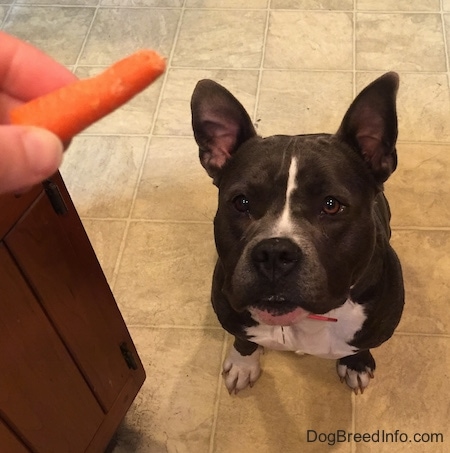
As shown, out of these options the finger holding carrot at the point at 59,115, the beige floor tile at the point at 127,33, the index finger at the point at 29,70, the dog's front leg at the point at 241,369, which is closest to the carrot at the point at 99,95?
the finger holding carrot at the point at 59,115

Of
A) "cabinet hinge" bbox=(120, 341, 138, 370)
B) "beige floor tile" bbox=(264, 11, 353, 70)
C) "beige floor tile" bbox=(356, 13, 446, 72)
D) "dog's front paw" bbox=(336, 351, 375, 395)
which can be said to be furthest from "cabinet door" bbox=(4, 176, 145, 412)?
"beige floor tile" bbox=(356, 13, 446, 72)

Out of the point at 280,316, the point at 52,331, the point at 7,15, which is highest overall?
the point at 52,331

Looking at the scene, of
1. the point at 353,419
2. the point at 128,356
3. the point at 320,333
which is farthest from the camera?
the point at 353,419

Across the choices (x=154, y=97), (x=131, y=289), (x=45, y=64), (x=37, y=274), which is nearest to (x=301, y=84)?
(x=154, y=97)

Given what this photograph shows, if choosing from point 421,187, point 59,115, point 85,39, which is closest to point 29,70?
point 59,115

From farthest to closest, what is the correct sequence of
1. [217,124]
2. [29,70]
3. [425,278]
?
[425,278], [217,124], [29,70]

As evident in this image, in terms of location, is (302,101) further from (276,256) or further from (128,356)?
(276,256)

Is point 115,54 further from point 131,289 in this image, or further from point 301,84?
point 131,289
